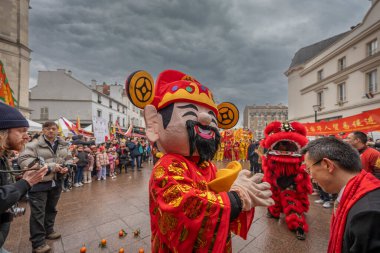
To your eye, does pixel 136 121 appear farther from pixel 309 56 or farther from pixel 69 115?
pixel 309 56

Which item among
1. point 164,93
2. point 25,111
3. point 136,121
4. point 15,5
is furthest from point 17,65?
point 136,121

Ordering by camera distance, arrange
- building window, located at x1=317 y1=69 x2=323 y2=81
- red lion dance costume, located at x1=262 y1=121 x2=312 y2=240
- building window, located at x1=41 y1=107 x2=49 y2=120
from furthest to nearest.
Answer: building window, located at x1=41 y1=107 x2=49 y2=120 < building window, located at x1=317 y1=69 x2=323 y2=81 < red lion dance costume, located at x1=262 y1=121 x2=312 y2=240

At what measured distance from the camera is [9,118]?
1558mm

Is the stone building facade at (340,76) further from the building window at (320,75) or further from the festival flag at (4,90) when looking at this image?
the festival flag at (4,90)

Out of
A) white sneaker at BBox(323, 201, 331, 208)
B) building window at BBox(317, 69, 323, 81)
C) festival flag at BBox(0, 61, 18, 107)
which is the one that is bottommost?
white sneaker at BBox(323, 201, 331, 208)

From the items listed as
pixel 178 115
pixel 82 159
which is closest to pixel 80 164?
pixel 82 159

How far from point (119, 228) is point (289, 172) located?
359 centimetres

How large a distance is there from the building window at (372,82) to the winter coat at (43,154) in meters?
20.2

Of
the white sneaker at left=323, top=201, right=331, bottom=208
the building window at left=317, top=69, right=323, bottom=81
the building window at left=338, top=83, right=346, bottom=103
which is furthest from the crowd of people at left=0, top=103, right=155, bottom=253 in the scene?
the building window at left=317, top=69, right=323, bottom=81

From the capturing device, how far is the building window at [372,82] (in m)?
14.8

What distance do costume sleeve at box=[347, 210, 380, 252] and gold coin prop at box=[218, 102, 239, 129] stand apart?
1647mm

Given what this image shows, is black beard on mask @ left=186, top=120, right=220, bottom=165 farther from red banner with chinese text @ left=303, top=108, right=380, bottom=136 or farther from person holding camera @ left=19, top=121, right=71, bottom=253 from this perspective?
red banner with chinese text @ left=303, top=108, right=380, bottom=136

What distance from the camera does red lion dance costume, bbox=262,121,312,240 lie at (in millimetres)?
3578

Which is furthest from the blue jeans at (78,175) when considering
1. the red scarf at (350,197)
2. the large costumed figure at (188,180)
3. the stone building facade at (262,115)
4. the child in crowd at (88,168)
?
the stone building facade at (262,115)
